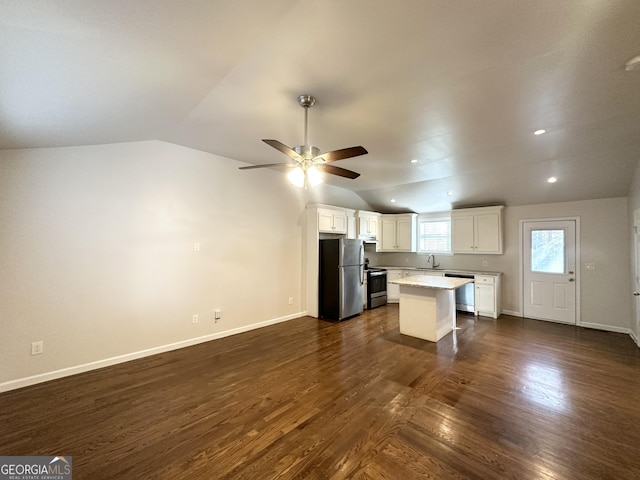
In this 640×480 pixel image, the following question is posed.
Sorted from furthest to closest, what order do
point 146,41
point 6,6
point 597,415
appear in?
point 597,415
point 146,41
point 6,6

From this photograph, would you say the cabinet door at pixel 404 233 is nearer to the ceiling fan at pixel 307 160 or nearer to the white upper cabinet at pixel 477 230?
the white upper cabinet at pixel 477 230

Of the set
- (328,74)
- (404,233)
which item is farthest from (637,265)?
(328,74)

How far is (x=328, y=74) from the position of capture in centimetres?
209

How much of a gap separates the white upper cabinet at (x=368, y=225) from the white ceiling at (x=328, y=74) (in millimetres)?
2636

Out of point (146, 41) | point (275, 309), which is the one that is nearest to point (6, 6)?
point (146, 41)

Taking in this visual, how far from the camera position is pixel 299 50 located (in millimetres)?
1840

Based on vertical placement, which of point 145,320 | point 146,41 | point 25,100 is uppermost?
point 146,41

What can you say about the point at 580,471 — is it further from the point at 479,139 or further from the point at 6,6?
the point at 6,6

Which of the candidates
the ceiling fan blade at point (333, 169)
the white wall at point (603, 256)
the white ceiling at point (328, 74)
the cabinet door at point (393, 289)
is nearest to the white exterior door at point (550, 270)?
the white wall at point (603, 256)

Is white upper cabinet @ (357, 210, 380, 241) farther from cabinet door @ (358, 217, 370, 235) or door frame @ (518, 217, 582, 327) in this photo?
door frame @ (518, 217, 582, 327)

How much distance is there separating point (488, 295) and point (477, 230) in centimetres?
145

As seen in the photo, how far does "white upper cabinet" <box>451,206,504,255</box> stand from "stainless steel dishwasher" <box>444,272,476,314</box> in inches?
27.0

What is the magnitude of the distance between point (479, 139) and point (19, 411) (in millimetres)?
5567

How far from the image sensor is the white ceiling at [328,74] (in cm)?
147
